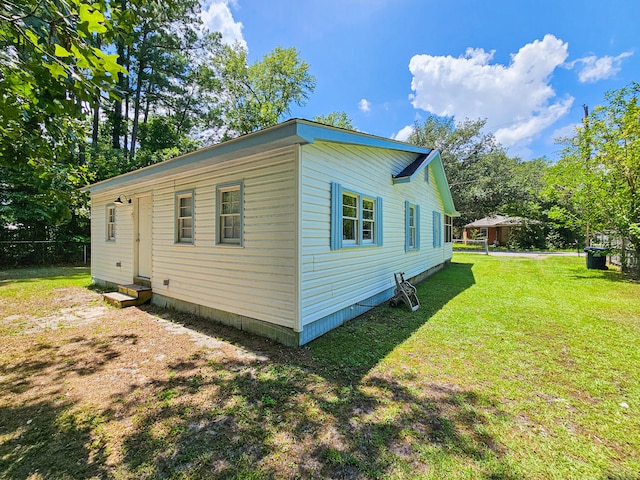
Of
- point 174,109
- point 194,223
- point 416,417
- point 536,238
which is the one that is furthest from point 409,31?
point 536,238

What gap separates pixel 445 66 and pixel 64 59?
70.6 ft

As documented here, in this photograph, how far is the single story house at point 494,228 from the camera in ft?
83.9

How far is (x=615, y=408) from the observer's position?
8.92 feet

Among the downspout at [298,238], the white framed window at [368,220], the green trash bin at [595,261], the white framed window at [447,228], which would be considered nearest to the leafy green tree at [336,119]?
the white framed window at [447,228]

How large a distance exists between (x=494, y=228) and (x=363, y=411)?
3067cm

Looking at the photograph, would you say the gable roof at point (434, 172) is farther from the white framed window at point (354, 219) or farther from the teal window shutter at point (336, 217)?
the teal window shutter at point (336, 217)

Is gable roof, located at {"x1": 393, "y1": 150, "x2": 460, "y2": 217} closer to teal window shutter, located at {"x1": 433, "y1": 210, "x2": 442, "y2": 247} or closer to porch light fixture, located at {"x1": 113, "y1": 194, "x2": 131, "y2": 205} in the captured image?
teal window shutter, located at {"x1": 433, "y1": 210, "x2": 442, "y2": 247}

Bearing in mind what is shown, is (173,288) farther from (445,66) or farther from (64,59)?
(445,66)

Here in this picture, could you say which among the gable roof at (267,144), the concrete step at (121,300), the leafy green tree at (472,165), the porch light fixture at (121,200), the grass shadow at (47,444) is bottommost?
the grass shadow at (47,444)

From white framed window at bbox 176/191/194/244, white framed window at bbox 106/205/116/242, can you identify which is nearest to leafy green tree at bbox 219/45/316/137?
white framed window at bbox 106/205/116/242

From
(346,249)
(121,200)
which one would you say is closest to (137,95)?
(121,200)

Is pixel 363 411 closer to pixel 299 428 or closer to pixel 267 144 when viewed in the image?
pixel 299 428

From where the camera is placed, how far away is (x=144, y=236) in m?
7.03

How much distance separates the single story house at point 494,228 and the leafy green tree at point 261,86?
20696mm
